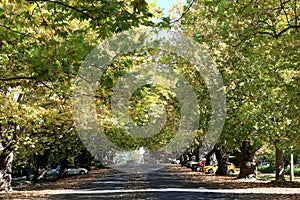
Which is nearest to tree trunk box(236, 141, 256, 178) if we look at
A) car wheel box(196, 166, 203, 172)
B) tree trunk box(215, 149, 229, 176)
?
tree trunk box(215, 149, 229, 176)

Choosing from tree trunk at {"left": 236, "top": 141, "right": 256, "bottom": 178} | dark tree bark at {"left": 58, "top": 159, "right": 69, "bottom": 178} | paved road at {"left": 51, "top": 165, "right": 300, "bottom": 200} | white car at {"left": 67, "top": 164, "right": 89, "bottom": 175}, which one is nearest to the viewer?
paved road at {"left": 51, "top": 165, "right": 300, "bottom": 200}

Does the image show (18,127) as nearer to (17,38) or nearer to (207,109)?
(207,109)

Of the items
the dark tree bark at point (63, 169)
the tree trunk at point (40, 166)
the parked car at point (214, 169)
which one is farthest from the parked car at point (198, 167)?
the tree trunk at point (40, 166)

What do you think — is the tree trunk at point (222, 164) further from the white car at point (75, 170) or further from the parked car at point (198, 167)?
the white car at point (75, 170)

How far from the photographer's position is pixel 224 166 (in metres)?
43.6

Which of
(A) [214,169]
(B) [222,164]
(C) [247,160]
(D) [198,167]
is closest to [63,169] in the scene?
(A) [214,169]

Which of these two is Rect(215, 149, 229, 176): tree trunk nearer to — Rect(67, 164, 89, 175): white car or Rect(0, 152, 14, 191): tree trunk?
Rect(67, 164, 89, 175): white car

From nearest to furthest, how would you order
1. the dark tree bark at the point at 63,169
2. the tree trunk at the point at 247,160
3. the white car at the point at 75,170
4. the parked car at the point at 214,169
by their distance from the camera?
the tree trunk at the point at 247,160 < the dark tree bark at the point at 63,169 < the parked car at the point at 214,169 < the white car at the point at 75,170

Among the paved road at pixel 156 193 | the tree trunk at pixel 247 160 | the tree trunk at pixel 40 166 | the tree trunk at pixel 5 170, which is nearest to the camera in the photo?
the paved road at pixel 156 193

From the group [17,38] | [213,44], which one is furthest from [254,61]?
[17,38]

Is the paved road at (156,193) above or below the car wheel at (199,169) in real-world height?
below

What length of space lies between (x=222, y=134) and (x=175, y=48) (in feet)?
20.9

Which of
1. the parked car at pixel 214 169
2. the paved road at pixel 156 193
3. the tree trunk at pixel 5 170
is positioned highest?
the parked car at pixel 214 169

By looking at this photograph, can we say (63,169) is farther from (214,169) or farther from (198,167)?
(198,167)
